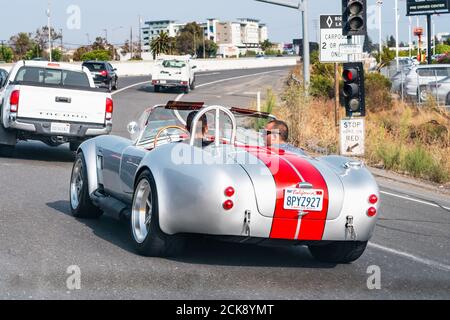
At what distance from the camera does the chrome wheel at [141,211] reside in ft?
27.0

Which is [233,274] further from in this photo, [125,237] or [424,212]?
[424,212]

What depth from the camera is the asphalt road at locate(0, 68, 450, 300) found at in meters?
6.95

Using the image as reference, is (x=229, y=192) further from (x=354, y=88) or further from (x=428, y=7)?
(x=428, y=7)

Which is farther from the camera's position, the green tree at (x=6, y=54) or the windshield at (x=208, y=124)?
the green tree at (x=6, y=54)

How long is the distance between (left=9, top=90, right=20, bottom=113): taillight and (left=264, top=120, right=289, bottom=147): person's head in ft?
28.1

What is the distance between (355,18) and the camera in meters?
18.9

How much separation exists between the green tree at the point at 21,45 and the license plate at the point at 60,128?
6880 cm

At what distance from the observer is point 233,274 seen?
7582mm

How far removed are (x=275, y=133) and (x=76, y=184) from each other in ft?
9.36

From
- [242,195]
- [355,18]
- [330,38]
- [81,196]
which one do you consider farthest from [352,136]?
[242,195]

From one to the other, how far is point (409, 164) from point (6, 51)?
223 feet

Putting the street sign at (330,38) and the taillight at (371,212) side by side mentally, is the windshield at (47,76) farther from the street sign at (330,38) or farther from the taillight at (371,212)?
the taillight at (371,212)

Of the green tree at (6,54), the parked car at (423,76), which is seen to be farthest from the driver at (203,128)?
the green tree at (6,54)

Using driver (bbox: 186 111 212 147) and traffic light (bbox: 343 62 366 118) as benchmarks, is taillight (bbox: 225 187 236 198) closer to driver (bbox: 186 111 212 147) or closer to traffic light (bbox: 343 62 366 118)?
driver (bbox: 186 111 212 147)
